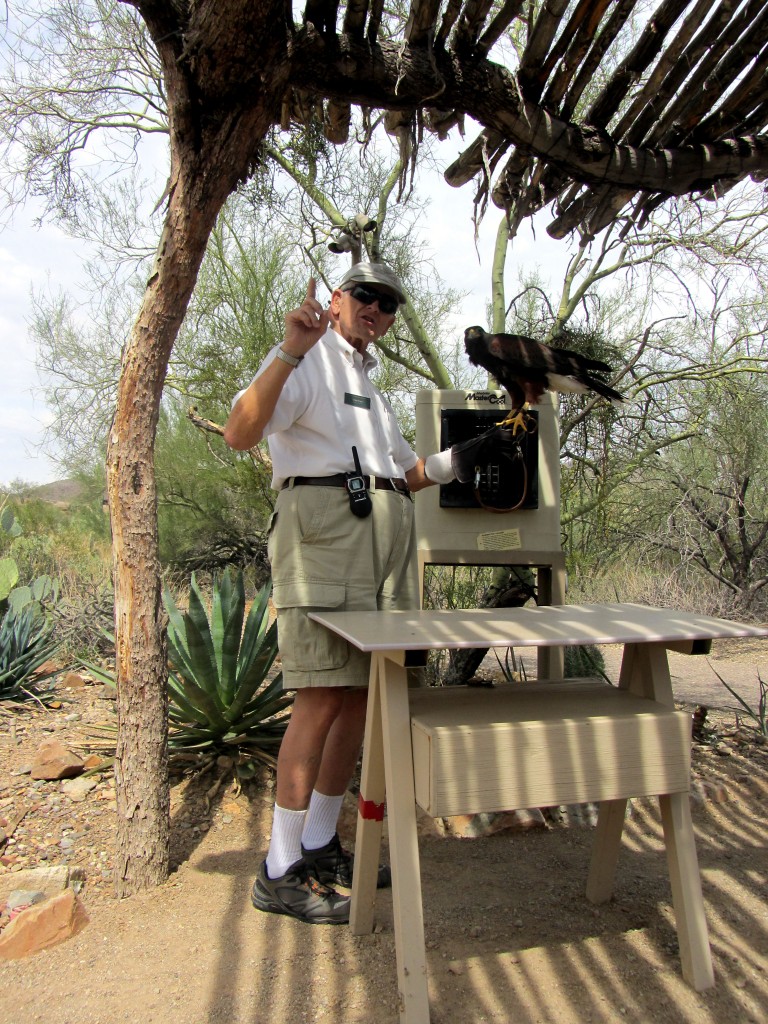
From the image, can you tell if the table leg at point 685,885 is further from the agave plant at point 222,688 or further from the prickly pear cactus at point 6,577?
the prickly pear cactus at point 6,577

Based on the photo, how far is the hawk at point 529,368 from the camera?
2861mm

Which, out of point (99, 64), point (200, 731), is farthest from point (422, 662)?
point (99, 64)

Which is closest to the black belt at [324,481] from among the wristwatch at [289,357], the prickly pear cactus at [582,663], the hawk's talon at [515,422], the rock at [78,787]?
the wristwatch at [289,357]

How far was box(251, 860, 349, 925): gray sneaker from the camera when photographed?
2.25 m

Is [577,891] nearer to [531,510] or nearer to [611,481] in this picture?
[531,510]

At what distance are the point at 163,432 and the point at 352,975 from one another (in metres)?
8.75

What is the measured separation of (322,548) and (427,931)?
1123 millimetres

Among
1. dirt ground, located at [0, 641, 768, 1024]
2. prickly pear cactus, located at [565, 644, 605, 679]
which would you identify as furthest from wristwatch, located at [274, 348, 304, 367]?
prickly pear cactus, located at [565, 644, 605, 679]

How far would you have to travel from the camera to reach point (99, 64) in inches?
262

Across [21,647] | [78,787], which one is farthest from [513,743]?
[21,647]

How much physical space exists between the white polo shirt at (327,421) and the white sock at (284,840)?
3.28ft

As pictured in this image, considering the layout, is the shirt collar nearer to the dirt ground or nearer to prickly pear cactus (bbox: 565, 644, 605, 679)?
the dirt ground

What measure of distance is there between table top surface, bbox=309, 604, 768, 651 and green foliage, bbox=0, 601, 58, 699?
9.31 ft

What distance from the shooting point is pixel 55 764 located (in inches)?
124
